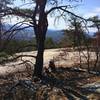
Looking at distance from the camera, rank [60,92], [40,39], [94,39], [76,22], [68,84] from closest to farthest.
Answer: [60,92] → [68,84] → [40,39] → [76,22] → [94,39]

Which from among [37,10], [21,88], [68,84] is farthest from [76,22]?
[21,88]

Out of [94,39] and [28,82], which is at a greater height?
[94,39]

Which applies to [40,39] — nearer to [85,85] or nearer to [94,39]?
[85,85]

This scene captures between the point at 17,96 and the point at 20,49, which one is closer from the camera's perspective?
the point at 17,96

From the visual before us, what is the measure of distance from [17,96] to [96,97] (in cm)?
332

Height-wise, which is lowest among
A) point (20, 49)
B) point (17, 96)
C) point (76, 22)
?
point (17, 96)

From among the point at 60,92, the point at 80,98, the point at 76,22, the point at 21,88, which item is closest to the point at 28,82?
the point at 21,88

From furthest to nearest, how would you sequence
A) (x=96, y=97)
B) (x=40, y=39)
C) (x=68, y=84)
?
(x=40, y=39)
(x=68, y=84)
(x=96, y=97)

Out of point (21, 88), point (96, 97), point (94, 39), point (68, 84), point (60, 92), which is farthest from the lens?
point (94, 39)

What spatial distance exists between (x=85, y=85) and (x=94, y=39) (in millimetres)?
8474

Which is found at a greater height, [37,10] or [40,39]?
[37,10]

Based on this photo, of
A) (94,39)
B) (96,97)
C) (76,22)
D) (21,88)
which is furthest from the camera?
→ (94,39)

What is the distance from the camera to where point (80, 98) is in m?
13.1

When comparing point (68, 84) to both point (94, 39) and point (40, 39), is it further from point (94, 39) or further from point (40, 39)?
point (94, 39)
